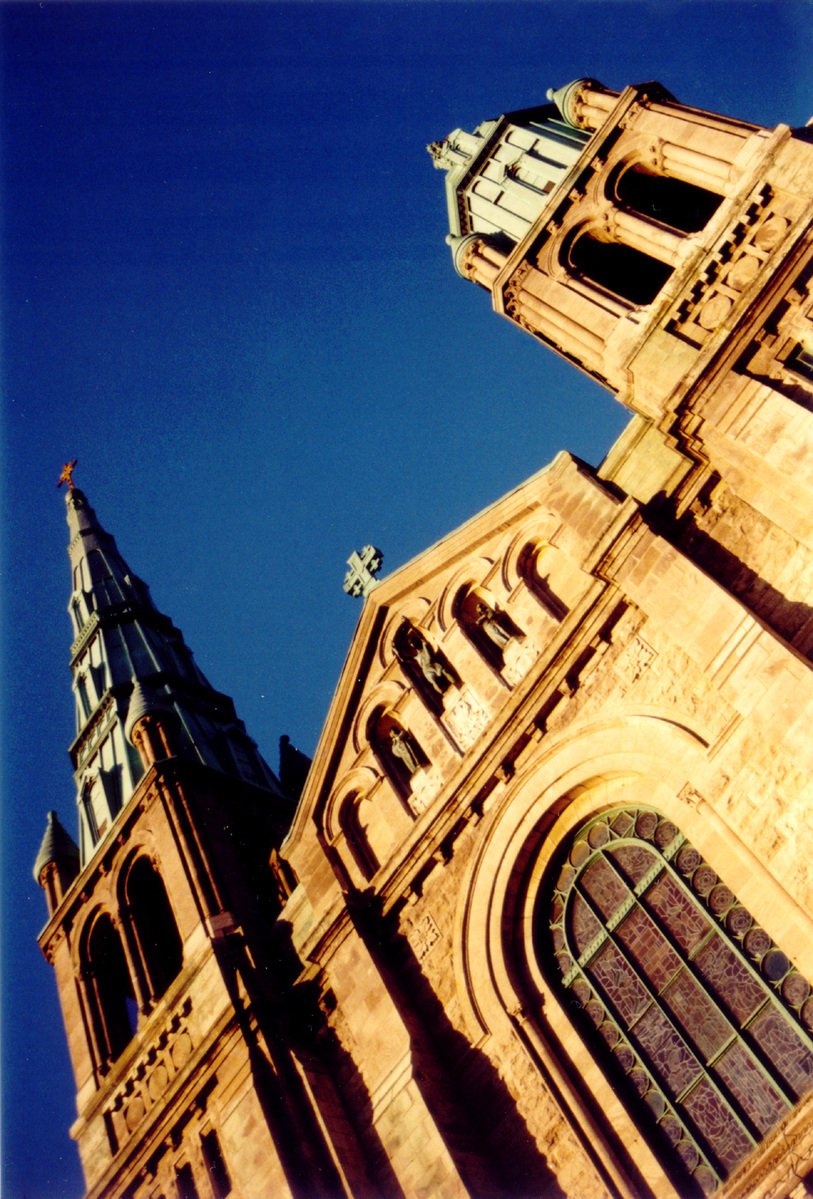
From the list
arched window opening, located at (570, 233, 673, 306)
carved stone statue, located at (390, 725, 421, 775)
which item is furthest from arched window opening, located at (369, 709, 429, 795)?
arched window opening, located at (570, 233, 673, 306)

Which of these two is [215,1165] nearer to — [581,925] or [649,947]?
[581,925]

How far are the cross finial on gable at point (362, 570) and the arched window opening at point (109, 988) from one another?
786cm

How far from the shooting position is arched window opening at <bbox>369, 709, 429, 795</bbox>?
15750mm

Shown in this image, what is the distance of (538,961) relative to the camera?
13.0 m

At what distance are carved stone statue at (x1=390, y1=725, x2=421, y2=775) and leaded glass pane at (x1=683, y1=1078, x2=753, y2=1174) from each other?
19.3 ft

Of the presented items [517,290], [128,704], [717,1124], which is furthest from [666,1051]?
[128,704]

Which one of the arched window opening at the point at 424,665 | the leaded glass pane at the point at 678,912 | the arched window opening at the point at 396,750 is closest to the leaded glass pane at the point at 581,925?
the leaded glass pane at the point at 678,912

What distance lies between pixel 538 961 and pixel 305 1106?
12.1 ft

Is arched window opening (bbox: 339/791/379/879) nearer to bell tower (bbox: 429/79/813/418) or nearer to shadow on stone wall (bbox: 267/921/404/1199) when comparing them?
shadow on stone wall (bbox: 267/921/404/1199)

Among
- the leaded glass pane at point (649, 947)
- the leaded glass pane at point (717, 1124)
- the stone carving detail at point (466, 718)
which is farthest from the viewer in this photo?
the stone carving detail at point (466, 718)

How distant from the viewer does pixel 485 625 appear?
15438 millimetres

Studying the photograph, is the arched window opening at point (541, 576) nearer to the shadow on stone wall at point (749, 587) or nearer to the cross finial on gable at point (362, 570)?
the shadow on stone wall at point (749, 587)

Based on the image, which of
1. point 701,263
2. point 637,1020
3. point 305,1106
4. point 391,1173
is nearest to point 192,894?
A: point 305,1106

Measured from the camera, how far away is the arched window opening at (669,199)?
18.3 meters
